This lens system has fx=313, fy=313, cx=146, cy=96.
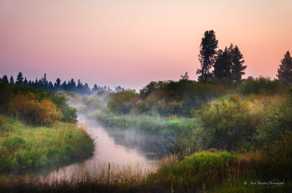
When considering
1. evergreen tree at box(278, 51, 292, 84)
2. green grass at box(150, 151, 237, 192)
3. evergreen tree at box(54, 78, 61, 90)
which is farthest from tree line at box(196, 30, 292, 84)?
evergreen tree at box(54, 78, 61, 90)

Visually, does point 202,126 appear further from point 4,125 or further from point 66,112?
point 66,112

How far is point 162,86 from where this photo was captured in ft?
197

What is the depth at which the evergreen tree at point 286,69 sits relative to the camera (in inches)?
2536

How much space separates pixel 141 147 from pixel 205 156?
17.9 metres

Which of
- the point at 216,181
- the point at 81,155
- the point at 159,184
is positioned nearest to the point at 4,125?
the point at 81,155

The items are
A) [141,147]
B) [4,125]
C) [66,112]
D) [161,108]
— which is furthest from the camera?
[161,108]

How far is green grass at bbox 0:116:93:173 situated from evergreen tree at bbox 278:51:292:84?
49.3m

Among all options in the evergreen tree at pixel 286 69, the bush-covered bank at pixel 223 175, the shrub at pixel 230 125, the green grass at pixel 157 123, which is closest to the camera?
the bush-covered bank at pixel 223 175

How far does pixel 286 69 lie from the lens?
215 feet

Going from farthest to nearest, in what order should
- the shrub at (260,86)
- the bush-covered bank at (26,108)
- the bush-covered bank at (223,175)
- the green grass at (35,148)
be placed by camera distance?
the shrub at (260,86) → the bush-covered bank at (26,108) → the green grass at (35,148) → the bush-covered bank at (223,175)

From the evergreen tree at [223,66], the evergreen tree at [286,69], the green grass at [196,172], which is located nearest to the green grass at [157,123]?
the green grass at [196,172]

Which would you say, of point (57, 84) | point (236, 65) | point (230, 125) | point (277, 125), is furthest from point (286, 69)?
point (57, 84)

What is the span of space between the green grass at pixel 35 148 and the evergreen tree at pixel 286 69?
4932 cm

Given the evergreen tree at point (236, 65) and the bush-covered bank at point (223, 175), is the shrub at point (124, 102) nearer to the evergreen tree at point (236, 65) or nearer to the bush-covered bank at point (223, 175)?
the evergreen tree at point (236, 65)
